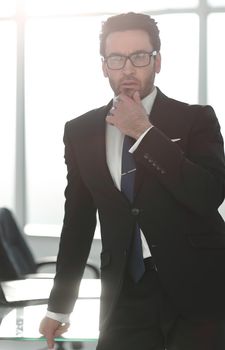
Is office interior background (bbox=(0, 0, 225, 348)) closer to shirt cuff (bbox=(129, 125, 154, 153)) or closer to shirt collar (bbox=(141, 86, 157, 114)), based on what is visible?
shirt collar (bbox=(141, 86, 157, 114))

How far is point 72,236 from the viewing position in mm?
1562

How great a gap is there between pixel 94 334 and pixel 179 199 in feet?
3.20

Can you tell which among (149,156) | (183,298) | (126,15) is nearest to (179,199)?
(149,156)

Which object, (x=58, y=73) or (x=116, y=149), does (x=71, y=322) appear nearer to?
(x=116, y=149)

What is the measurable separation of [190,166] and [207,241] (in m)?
0.22

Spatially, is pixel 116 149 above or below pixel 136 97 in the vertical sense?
below

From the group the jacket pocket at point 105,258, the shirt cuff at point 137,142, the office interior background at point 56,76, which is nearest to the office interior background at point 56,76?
the office interior background at point 56,76

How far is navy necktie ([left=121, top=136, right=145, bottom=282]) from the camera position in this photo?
140 centimetres

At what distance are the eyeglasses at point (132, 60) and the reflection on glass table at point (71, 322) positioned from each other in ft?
3.32

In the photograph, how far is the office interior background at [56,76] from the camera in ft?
16.4

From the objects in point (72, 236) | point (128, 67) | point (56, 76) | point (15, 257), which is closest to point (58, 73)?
point (56, 76)

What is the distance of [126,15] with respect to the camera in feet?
4.62

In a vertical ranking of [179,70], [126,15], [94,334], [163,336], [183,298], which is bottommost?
[94,334]

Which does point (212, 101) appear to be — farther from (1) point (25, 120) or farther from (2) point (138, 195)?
(2) point (138, 195)
